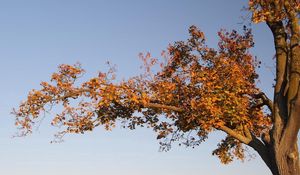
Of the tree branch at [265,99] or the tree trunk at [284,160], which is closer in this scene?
the tree trunk at [284,160]

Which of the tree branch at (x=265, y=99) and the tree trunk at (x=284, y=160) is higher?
the tree branch at (x=265, y=99)

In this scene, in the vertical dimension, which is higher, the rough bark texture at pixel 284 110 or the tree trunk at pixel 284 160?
the rough bark texture at pixel 284 110

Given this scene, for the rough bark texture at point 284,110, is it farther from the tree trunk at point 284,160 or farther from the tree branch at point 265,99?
the tree branch at point 265,99

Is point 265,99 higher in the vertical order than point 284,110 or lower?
higher

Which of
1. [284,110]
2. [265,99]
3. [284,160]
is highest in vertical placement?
[265,99]

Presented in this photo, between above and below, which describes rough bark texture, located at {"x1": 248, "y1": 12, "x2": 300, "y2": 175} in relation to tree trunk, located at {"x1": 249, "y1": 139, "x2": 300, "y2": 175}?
above

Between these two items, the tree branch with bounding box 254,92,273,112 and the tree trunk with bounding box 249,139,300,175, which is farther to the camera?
the tree branch with bounding box 254,92,273,112

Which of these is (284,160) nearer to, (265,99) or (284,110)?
(284,110)

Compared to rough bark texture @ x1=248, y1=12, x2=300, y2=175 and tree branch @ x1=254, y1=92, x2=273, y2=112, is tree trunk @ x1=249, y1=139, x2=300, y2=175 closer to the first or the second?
rough bark texture @ x1=248, y1=12, x2=300, y2=175

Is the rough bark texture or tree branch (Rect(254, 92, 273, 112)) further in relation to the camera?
tree branch (Rect(254, 92, 273, 112))

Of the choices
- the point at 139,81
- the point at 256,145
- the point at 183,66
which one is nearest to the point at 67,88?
the point at 139,81

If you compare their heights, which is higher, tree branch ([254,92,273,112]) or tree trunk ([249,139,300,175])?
tree branch ([254,92,273,112])

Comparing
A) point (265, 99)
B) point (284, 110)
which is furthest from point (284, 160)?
point (265, 99)

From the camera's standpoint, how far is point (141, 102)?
2545 centimetres
